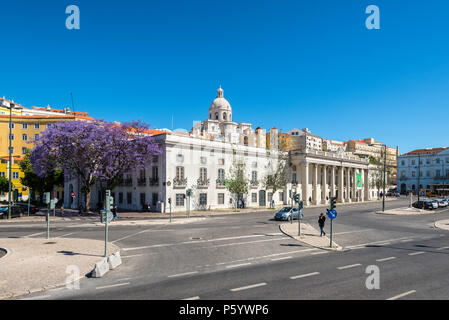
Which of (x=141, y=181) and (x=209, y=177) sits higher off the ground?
(x=209, y=177)

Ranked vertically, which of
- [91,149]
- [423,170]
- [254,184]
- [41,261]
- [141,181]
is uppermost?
[91,149]

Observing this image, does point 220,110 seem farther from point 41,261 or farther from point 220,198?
point 41,261

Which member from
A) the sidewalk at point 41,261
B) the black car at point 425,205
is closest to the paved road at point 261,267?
the sidewalk at point 41,261

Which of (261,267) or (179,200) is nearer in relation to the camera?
(261,267)

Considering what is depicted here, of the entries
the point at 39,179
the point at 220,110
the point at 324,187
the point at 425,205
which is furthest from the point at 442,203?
the point at 220,110

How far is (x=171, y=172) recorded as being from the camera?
44062 mm

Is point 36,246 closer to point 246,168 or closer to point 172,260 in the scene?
point 172,260

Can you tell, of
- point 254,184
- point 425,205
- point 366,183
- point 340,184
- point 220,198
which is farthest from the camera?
point 366,183

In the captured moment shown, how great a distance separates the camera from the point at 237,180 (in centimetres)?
4869

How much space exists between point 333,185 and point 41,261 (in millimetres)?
62872

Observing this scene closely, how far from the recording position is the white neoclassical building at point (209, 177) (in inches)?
1745

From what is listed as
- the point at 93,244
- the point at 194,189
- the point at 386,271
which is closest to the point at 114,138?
the point at 194,189

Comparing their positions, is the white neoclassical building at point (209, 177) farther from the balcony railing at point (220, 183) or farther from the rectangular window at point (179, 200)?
the balcony railing at point (220, 183)
